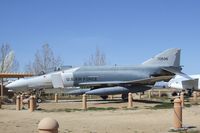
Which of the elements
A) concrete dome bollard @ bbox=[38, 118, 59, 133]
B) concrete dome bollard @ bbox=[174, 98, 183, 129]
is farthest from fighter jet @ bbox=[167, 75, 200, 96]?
concrete dome bollard @ bbox=[38, 118, 59, 133]

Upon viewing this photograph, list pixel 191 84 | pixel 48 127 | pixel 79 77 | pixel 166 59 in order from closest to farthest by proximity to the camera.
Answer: pixel 48 127
pixel 79 77
pixel 166 59
pixel 191 84

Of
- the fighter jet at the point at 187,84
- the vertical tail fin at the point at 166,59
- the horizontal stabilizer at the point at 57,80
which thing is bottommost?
the fighter jet at the point at 187,84

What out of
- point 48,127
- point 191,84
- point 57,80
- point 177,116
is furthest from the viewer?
point 191,84

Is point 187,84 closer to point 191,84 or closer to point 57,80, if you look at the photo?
point 191,84

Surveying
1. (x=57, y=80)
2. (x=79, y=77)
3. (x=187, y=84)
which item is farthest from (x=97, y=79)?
(x=187, y=84)

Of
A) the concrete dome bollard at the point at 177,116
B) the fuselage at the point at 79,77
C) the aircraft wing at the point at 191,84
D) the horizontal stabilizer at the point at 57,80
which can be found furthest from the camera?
the aircraft wing at the point at 191,84

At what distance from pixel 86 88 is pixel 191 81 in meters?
18.5

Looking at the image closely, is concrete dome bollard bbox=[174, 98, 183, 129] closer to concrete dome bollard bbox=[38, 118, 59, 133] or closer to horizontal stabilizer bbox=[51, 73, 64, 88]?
concrete dome bollard bbox=[38, 118, 59, 133]

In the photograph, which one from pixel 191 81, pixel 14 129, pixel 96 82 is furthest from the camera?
pixel 191 81

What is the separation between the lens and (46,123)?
5.23m

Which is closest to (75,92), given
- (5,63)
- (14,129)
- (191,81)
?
(191,81)

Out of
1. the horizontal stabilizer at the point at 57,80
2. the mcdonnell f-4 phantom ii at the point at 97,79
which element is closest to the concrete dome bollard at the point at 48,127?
the mcdonnell f-4 phantom ii at the point at 97,79

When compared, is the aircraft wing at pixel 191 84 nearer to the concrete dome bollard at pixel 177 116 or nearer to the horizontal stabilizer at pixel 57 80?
the horizontal stabilizer at pixel 57 80

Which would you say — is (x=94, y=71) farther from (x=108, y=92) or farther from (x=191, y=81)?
(x=191, y=81)
